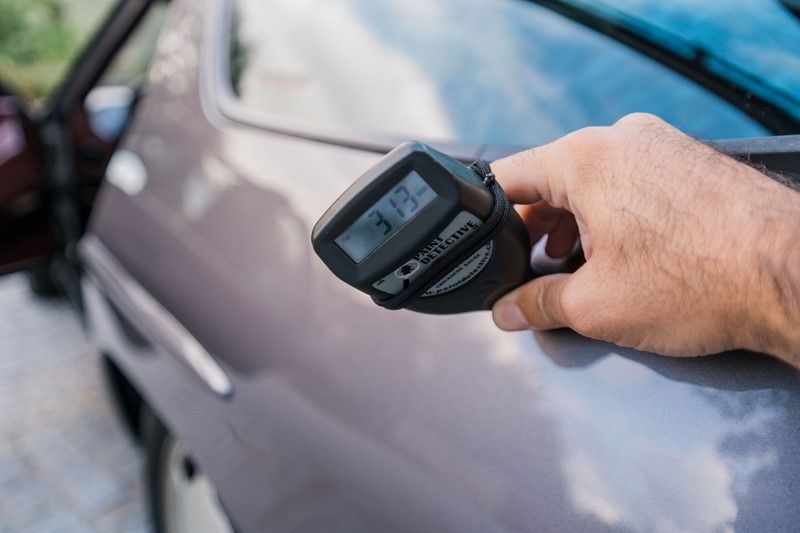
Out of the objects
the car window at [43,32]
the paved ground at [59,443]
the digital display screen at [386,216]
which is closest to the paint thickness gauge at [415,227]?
the digital display screen at [386,216]

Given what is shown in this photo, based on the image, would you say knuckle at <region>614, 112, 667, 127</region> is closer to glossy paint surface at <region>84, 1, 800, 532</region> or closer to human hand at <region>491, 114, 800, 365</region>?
human hand at <region>491, 114, 800, 365</region>

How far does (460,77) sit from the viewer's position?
1.50 meters

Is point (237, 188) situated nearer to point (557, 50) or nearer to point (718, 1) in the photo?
point (557, 50)

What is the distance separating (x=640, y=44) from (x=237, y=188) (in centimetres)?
88

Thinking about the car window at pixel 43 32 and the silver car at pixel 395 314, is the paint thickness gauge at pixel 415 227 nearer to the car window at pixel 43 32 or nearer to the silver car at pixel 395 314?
the silver car at pixel 395 314

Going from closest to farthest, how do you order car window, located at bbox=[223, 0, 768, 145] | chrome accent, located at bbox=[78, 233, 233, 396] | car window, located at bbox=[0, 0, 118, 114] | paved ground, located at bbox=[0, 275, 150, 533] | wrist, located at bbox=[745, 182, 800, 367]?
wrist, located at bbox=[745, 182, 800, 367]
car window, located at bbox=[223, 0, 768, 145]
chrome accent, located at bbox=[78, 233, 233, 396]
paved ground, located at bbox=[0, 275, 150, 533]
car window, located at bbox=[0, 0, 118, 114]

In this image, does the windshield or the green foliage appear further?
the green foliage

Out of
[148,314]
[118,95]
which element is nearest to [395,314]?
[148,314]

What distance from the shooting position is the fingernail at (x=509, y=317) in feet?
3.45

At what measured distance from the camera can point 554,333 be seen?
3.44ft

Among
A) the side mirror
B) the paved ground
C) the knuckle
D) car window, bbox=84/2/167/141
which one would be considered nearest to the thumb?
the knuckle

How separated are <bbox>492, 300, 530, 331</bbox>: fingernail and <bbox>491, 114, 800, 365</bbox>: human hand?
47 mm

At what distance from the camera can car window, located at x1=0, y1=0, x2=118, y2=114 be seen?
36.6 ft

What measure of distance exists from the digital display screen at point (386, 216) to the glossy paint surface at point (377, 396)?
311 mm
